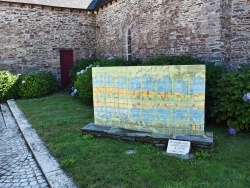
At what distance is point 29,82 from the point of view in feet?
35.8

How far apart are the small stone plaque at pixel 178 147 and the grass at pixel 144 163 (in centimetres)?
19

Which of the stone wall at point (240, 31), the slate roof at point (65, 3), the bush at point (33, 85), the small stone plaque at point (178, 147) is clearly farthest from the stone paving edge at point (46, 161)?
the slate roof at point (65, 3)

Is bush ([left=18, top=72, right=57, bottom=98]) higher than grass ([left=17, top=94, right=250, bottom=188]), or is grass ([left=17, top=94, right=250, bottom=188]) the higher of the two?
bush ([left=18, top=72, right=57, bottom=98])

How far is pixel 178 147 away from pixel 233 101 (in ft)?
6.36

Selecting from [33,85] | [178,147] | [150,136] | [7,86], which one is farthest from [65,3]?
[178,147]

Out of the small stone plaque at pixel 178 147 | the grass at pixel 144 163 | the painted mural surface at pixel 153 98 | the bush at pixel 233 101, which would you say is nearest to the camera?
the grass at pixel 144 163

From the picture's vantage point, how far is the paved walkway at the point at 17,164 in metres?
3.53

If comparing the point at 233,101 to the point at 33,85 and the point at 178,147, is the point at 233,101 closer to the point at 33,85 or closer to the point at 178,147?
the point at 178,147

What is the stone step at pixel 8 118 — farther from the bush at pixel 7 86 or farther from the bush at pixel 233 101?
the bush at pixel 233 101

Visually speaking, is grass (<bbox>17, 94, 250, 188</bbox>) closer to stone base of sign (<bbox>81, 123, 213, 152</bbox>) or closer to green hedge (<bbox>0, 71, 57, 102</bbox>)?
stone base of sign (<bbox>81, 123, 213, 152</bbox>)

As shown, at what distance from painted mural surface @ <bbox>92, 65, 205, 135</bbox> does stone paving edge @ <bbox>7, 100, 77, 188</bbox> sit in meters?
1.45

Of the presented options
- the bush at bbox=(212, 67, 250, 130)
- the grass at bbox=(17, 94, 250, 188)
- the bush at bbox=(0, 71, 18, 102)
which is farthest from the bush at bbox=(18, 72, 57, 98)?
the bush at bbox=(212, 67, 250, 130)

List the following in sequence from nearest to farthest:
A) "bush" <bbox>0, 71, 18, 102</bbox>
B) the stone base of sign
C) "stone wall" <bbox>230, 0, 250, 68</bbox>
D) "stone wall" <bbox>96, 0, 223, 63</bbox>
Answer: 1. the stone base of sign
2. "stone wall" <bbox>230, 0, 250, 68</bbox>
3. "stone wall" <bbox>96, 0, 223, 63</bbox>
4. "bush" <bbox>0, 71, 18, 102</bbox>

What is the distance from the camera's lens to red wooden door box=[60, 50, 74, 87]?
1366 centimetres
